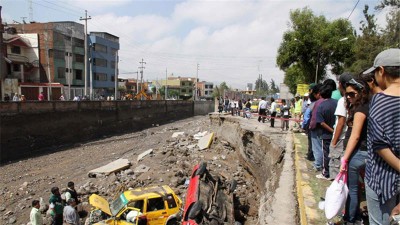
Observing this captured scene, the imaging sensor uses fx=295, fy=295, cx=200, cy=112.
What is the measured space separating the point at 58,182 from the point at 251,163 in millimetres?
9250

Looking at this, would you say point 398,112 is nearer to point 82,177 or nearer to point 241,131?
point 241,131

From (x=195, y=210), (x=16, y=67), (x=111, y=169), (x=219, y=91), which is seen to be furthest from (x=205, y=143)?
(x=219, y=91)

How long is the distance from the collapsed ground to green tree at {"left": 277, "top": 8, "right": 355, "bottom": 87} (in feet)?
35.9

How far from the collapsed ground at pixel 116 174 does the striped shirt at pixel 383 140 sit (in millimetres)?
6866

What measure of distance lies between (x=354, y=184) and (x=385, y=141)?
1393mm

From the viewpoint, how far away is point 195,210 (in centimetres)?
632

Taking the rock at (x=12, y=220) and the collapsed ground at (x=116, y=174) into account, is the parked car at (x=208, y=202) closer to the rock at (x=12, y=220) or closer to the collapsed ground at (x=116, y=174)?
the collapsed ground at (x=116, y=174)

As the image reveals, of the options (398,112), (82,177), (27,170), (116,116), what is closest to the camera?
(398,112)

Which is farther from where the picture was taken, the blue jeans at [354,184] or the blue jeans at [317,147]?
the blue jeans at [317,147]

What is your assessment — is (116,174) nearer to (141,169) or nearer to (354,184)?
(141,169)

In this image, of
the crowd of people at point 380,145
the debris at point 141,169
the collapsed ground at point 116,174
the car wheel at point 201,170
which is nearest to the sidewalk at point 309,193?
the crowd of people at point 380,145

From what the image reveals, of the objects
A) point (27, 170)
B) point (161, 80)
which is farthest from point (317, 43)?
point (161, 80)

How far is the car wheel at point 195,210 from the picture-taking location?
6277mm

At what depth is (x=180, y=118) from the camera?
1966 inches
